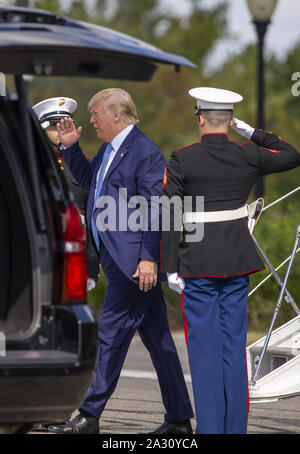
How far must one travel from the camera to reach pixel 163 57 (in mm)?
4207

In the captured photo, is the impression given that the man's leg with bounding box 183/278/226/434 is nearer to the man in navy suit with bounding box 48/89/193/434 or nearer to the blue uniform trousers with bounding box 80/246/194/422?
the man in navy suit with bounding box 48/89/193/434

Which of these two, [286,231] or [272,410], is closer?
[272,410]

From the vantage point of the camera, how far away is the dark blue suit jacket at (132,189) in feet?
19.3

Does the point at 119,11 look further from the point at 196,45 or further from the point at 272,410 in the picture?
the point at 272,410

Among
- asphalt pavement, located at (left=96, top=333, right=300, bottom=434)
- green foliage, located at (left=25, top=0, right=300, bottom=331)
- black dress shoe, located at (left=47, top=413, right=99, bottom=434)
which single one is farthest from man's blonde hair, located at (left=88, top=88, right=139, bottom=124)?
green foliage, located at (left=25, top=0, right=300, bottom=331)

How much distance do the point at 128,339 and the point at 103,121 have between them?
1261mm

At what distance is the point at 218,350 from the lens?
5.38m

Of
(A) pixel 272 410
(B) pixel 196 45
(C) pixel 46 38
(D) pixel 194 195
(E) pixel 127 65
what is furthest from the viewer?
(B) pixel 196 45

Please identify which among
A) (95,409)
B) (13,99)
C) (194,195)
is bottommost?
(95,409)

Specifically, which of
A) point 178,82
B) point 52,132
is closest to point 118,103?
point 52,132

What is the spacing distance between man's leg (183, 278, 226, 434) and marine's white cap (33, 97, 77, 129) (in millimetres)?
1636

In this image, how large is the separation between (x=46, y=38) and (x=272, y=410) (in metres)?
3.82

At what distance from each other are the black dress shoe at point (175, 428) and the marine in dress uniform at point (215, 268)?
1.99 feet
